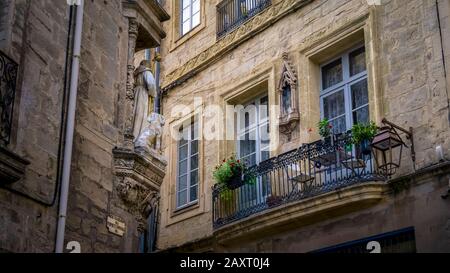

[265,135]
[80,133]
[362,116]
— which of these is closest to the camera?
[80,133]

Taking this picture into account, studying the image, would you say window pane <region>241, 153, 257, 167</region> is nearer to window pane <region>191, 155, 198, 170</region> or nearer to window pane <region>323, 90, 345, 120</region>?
window pane <region>191, 155, 198, 170</region>

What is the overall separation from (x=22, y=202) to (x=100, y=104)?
85.3 inches

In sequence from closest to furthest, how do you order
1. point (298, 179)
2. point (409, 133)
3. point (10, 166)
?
point (10, 166) < point (409, 133) < point (298, 179)

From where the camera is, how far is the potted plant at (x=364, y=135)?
11836 millimetres

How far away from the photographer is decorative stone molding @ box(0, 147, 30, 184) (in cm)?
729

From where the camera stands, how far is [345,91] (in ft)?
43.8

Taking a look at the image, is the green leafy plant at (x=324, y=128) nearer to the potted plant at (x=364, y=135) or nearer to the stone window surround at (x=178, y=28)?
the potted plant at (x=364, y=135)

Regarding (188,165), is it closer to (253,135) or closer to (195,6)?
(253,135)

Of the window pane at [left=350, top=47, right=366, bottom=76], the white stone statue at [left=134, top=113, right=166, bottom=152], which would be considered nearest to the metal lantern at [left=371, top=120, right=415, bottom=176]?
the window pane at [left=350, top=47, right=366, bottom=76]

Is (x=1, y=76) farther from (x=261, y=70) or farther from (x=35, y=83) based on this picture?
(x=261, y=70)

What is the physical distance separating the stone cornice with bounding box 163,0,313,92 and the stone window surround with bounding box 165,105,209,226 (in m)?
0.80

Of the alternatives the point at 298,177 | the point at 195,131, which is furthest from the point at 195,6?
the point at 298,177

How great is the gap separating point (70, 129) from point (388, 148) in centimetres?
467

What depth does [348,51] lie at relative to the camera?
13508 mm
